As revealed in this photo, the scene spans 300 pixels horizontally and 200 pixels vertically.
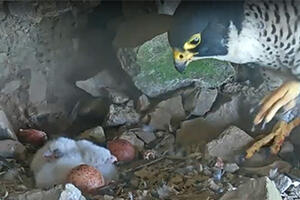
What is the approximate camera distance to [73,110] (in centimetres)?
202

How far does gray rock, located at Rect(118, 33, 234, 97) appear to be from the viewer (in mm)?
2000

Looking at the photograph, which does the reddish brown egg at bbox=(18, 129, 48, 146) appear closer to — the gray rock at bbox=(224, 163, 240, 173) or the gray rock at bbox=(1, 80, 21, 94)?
the gray rock at bbox=(1, 80, 21, 94)

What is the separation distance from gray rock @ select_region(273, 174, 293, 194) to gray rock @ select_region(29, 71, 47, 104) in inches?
28.1

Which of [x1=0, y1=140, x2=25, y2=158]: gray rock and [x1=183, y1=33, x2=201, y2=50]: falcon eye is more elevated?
[x1=183, y1=33, x2=201, y2=50]: falcon eye

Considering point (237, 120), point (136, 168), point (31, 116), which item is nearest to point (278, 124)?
point (237, 120)

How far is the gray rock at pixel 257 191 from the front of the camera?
1359 millimetres

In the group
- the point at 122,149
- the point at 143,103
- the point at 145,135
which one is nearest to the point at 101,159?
the point at 122,149

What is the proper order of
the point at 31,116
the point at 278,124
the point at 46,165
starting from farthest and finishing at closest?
1. the point at 31,116
2. the point at 278,124
3. the point at 46,165

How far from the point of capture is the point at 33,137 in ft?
6.13

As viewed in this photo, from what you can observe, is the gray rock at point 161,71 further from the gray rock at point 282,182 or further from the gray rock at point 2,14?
the gray rock at point 282,182

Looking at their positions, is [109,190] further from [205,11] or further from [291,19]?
[291,19]

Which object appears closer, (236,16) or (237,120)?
(236,16)

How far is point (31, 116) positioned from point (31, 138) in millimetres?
134

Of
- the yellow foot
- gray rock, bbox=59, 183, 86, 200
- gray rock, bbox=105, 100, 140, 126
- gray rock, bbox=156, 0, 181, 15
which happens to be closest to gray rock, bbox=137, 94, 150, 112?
gray rock, bbox=105, 100, 140, 126
